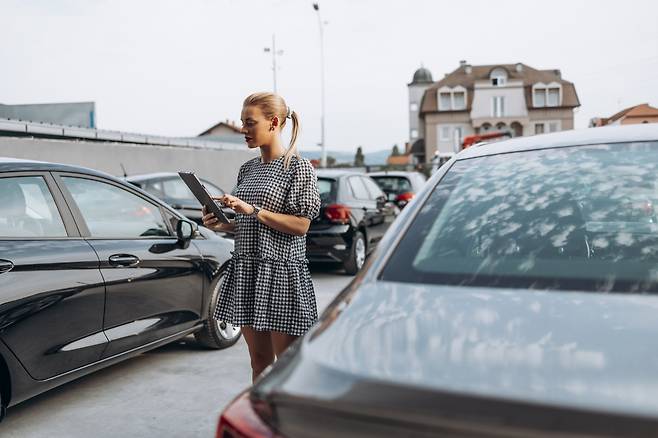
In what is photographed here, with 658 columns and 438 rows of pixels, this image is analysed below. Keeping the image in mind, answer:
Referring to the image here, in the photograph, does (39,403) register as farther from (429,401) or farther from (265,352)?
(429,401)

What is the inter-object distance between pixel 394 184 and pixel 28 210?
1134cm

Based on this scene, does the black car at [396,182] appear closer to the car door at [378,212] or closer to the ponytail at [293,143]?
the car door at [378,212]

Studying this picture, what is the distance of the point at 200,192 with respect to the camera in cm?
327

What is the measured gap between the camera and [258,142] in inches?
131

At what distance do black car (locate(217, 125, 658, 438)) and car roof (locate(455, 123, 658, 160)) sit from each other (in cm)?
1

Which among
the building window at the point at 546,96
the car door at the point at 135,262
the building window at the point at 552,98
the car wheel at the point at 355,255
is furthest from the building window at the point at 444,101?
the car door at the point at 135,262

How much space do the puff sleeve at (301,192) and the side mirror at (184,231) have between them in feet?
6.96

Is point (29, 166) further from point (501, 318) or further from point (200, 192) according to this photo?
point (501, 318)

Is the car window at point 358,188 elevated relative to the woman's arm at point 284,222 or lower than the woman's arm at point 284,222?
elevated

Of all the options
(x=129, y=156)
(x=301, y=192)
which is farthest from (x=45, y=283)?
(x=129, y=156)

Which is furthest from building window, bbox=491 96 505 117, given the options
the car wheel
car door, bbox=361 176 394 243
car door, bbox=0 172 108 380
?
car door, bbox=0 172 108 380

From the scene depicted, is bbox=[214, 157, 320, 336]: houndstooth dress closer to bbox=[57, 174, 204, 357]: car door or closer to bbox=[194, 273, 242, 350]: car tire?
bbox=[57, 174, 204, 357]: car door

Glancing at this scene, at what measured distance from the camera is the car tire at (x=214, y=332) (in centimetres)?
556

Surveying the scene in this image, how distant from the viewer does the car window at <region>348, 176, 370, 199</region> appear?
10.6 metres
